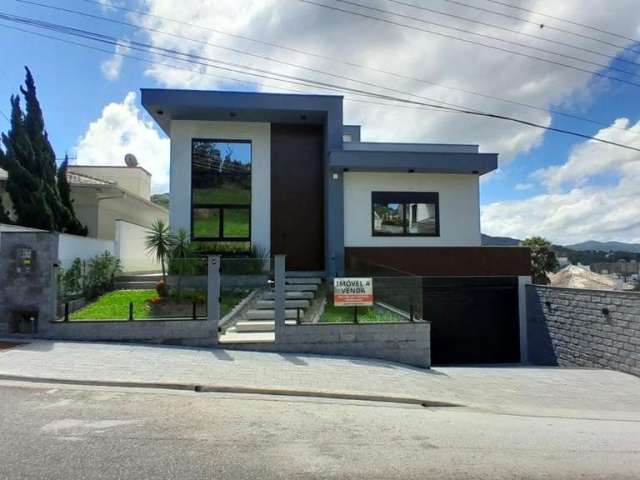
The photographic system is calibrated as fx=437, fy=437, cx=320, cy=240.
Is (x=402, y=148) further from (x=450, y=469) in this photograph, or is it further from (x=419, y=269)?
(x=450, y=469)

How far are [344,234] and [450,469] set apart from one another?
40.2 ft

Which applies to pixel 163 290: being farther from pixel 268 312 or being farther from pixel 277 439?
pixel 277 439

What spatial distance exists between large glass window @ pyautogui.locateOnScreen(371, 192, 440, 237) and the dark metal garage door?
2.47 metres

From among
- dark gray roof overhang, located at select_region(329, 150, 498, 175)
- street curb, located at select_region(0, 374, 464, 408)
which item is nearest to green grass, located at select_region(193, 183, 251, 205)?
dark gray roof overhang, located at select_region(329, 150, 498, 175)

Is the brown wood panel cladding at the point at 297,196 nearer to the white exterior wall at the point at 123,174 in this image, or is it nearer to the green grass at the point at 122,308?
the green grass at the point at 122,308

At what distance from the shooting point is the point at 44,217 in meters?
14.6

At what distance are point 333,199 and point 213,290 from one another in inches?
288

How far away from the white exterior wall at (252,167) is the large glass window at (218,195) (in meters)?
0.21

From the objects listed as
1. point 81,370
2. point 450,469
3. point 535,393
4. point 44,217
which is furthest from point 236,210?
point 450,469

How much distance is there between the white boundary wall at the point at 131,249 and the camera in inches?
635

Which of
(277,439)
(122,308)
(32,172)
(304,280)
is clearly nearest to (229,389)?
(277,439)

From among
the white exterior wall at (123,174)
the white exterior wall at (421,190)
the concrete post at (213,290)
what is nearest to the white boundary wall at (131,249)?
the concrete post at (213,290)

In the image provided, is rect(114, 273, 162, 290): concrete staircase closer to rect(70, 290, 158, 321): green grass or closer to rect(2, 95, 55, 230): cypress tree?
rect(70, 290, 158, 321): green grass

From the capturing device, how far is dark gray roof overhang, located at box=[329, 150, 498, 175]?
1571 centimetres
